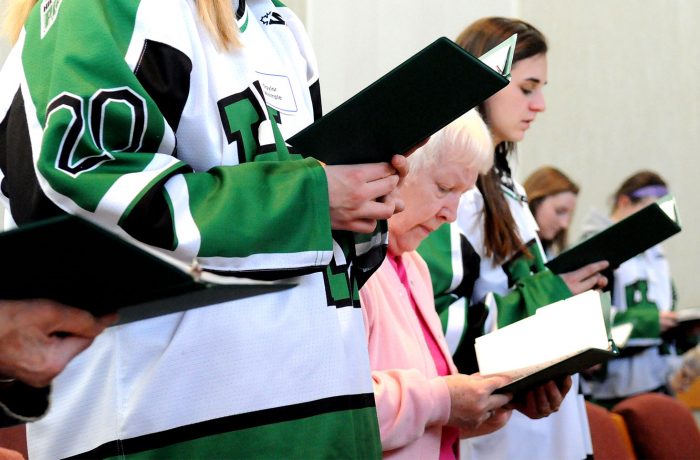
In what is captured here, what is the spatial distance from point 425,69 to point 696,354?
4.44 meters

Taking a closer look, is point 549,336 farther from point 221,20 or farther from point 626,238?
point 221,20

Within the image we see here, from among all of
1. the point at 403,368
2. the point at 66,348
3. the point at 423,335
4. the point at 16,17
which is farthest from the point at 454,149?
the point at 66,348

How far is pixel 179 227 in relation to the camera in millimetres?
1559

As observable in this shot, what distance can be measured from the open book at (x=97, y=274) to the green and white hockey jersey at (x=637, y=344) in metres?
4.47

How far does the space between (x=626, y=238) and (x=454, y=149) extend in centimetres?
72

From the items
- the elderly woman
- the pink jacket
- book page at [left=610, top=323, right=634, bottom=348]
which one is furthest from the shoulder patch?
book page at [left=610, top=323, right=634, bottom=348]

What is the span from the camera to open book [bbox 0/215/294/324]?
44.7 inches

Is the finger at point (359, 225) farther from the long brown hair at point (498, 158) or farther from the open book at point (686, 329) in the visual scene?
the open book at point (686, 329)

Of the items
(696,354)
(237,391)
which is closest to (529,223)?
(237,391)

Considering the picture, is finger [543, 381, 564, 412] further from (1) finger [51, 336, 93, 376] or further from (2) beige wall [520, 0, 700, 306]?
(2) beige wall [520, 0, 700, 306]

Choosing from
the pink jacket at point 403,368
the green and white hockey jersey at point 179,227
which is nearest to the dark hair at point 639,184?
the pink jacket at point 403,368

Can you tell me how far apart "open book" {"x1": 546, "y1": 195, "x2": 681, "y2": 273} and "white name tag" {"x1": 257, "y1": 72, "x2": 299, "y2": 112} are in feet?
4.53

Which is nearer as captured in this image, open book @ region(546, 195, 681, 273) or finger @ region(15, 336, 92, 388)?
finger @ region(15, 336, 92, 388)

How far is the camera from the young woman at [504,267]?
3.03 m
